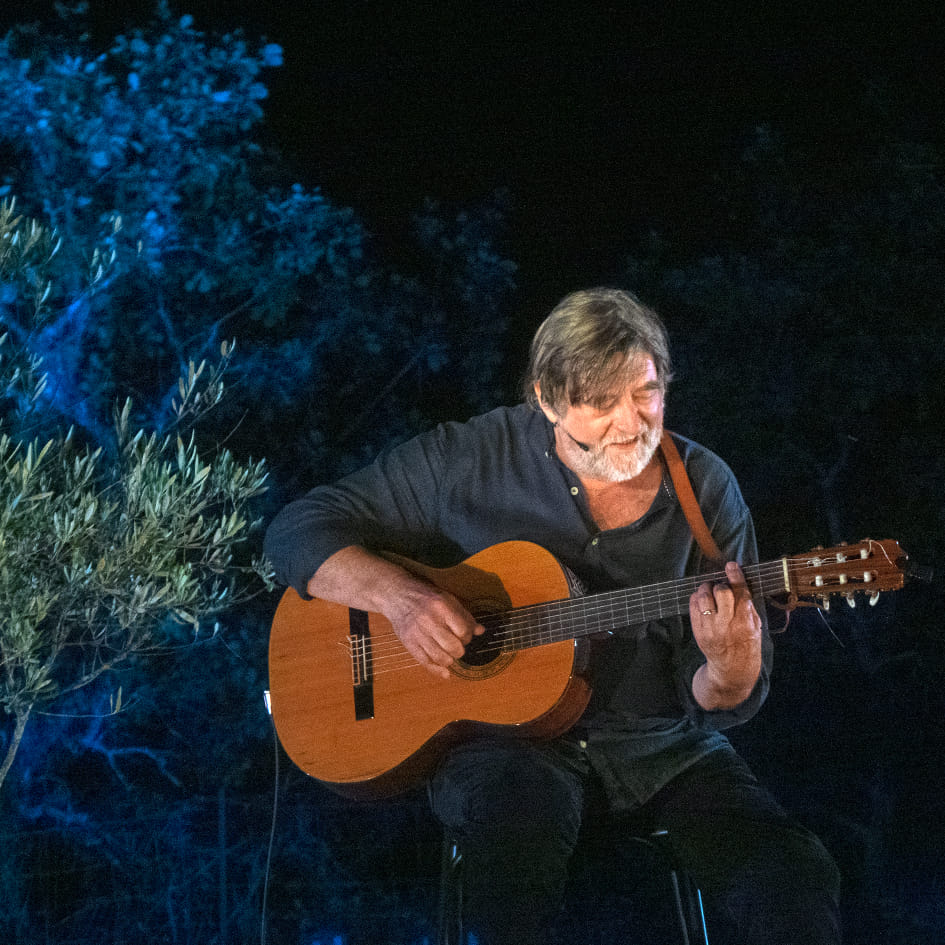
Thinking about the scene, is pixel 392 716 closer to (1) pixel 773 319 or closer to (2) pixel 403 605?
(2) pixel 403 605

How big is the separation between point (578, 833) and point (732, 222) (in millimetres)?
2935

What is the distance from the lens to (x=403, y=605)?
2.59m

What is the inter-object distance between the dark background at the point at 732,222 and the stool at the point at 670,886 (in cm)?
176

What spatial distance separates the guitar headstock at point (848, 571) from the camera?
2.13m

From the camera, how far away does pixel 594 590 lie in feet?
9.05

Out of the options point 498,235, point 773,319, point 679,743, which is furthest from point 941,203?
point 679,743

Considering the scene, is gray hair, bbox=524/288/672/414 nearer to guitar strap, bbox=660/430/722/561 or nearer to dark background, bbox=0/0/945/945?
guitar strap, bbox=660/430/722/561

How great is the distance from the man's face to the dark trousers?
0.77 m

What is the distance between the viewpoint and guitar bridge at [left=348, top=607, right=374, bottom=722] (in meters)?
2.77

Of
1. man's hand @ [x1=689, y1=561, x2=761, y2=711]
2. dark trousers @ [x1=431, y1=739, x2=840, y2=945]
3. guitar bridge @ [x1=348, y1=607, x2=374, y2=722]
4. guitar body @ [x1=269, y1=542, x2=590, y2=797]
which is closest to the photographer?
dark trousers @ [x1=431, y1=739, x2=840, y2=945]

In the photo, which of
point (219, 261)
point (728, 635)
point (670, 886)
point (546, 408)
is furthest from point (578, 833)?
point (219, 261)

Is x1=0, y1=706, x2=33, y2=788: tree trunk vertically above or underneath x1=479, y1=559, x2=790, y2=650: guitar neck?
underneath

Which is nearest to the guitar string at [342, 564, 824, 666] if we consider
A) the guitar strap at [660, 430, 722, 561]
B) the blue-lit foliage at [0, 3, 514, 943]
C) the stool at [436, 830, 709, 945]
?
the guitar strap at [660, 430, 722, 561]

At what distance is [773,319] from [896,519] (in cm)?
101
